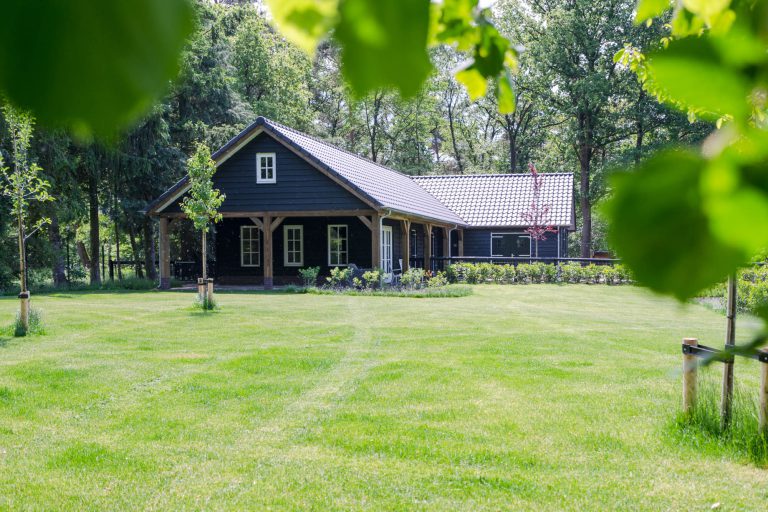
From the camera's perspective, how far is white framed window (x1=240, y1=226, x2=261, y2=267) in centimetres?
2392

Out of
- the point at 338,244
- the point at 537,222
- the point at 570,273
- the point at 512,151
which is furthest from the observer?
the point at 512,151

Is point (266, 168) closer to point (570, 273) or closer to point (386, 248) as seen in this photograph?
point (386, 248)

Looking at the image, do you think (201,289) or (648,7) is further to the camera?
(201,289)

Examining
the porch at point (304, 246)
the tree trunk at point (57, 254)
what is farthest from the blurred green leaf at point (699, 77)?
the tree trunk at point (57, 254)

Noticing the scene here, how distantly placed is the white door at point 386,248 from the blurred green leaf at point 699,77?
20.9 metres

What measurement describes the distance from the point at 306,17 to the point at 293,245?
2326 centimetres

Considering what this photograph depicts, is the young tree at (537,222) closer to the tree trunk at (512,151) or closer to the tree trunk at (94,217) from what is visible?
the tree trunk at (512,151)

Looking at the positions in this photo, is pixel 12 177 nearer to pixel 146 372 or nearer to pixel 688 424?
pixel 146 372

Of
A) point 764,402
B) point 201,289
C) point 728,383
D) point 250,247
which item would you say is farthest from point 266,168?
point 764,402

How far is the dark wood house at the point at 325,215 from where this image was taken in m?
20.4

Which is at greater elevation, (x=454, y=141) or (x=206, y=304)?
(x=454, y=141)

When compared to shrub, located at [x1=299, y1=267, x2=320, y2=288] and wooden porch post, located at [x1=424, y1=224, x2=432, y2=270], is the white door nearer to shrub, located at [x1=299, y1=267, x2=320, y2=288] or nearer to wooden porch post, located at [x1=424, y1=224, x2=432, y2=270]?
shrub, located at [x1=299, y1=267, x2=320, y2=288]

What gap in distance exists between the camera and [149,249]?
1105 inches

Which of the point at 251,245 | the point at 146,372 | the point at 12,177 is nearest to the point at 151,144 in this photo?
the point at 251,245
